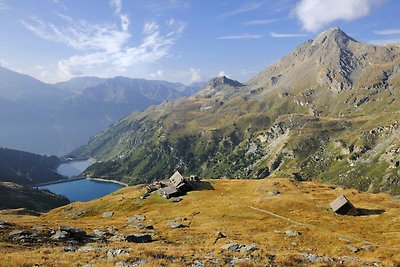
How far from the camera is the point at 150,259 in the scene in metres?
36.8

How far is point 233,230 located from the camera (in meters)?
72.6

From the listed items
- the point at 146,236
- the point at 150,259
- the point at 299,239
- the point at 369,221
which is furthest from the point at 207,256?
the point at 369,221

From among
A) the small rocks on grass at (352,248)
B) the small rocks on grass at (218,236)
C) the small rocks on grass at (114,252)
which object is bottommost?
the small rocks on grass at (352,248)

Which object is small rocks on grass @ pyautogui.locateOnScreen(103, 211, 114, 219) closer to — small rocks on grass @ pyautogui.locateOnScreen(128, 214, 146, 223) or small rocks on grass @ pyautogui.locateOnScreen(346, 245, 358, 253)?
small rocks on grass @ pyautogui.locateOnScreen(128, 214, 146, 223)

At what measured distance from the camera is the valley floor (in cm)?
3825

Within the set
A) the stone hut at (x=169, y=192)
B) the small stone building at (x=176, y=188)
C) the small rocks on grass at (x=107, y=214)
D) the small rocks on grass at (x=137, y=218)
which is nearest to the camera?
the small rocks on grass at (x=137, y=218)

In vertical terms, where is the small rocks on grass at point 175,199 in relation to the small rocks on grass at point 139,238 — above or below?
above

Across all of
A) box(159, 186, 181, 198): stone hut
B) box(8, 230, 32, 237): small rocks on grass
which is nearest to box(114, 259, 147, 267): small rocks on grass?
box(8, 230, 32, 237): small rocks on grass

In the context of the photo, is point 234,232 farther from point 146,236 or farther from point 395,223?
point 395,223

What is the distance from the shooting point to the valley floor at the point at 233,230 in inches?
1506

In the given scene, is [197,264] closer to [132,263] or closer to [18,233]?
[132,263]

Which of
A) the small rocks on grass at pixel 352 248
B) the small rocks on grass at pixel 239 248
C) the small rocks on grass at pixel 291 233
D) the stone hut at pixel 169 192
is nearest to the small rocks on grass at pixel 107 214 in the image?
the stone hut at pixel 169 192

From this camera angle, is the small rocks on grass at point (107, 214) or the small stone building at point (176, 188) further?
the small stone building at point (176, 188)

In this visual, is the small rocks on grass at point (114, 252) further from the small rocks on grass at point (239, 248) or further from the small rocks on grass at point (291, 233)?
the small rocks on grass at point (291, 233)
